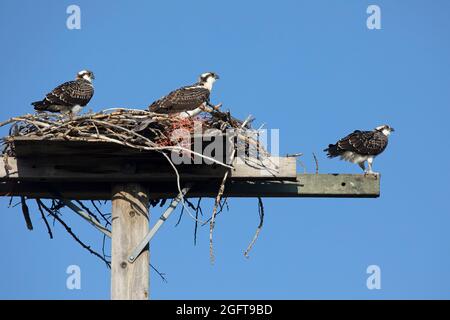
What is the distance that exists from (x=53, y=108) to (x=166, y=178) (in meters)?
3.66

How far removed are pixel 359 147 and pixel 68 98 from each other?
4435 mm

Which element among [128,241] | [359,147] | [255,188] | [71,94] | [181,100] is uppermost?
[71,94]

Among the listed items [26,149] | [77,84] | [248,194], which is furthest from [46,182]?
[77,84]

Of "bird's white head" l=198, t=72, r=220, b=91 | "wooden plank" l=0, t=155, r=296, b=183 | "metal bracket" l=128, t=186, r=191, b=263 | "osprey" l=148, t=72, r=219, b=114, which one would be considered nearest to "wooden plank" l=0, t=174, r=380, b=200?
"wooden plank" l=0, t=155, r=296, b=183

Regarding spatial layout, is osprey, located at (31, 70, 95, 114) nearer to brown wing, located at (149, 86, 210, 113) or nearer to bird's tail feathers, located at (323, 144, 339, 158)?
brown wing, located at (149, 86, 210, 113)

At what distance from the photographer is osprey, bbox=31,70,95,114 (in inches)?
463

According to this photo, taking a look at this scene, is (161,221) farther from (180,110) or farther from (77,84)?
(77,84)

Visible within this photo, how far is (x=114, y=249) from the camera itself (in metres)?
8.33

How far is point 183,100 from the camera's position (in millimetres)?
11367

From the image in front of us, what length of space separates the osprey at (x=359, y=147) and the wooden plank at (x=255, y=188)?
4.76 m

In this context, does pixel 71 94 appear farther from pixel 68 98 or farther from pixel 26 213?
pixel 26 213

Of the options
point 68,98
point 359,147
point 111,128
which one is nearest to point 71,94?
point 68,98

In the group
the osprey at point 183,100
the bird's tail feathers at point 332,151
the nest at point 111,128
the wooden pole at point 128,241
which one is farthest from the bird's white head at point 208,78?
the wooden pole at point 128,241

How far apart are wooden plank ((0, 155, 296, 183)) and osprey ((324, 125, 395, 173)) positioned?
5283mm
